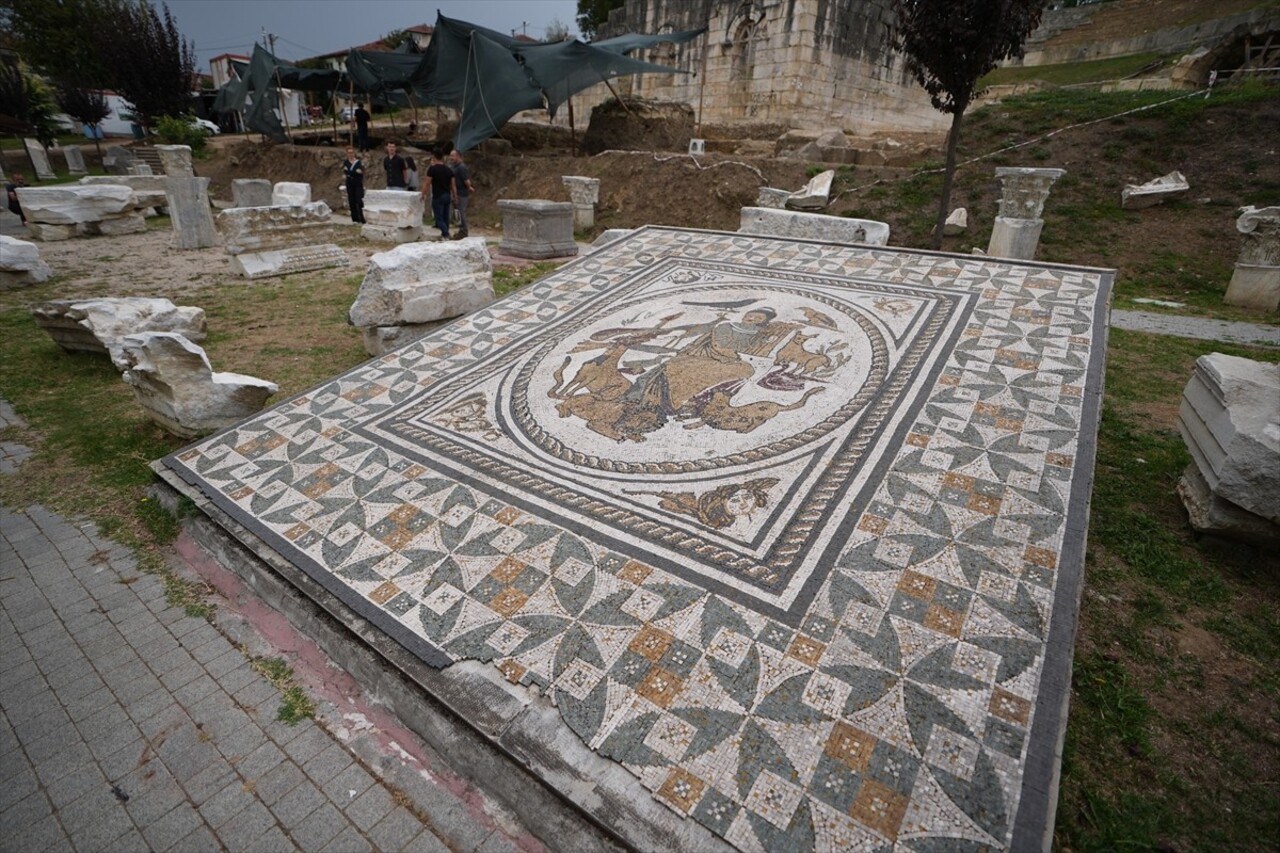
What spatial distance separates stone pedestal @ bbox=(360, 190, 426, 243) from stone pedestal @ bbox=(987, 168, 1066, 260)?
8.77 m

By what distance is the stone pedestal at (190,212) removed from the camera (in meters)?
9.90

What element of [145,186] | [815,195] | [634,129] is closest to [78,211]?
[145,186]

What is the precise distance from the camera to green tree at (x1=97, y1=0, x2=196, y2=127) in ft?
67.3

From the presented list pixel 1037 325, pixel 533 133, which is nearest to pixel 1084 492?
pixel 1037 325

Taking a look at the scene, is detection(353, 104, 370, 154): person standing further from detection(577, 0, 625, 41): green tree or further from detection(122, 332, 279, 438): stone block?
detection(577, 0, 625, 41): green tree

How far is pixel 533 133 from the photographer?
51.5 ft

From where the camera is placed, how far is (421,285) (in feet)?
16.8

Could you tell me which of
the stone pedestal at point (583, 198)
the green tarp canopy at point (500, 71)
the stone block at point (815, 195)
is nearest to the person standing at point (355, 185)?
the green tarp canopy at point (500, 71)

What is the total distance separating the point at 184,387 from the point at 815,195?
8.72 metres

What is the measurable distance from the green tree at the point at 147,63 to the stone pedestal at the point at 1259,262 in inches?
1149

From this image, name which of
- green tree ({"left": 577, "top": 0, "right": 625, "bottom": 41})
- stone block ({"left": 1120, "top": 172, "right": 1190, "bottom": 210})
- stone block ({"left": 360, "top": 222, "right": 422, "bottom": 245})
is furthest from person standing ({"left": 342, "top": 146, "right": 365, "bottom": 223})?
green tree ({"left": 577, "top": 0, "right": 625, "bottom": 41})

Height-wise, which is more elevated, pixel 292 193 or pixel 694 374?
pixel 292 193

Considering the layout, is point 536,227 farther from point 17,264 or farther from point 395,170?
point 17,264

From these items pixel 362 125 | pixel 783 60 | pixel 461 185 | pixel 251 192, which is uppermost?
pixel 783 60
